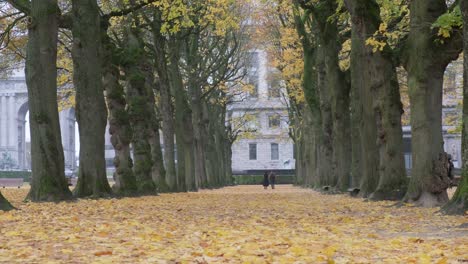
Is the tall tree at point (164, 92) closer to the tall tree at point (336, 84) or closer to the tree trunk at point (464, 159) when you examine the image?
the tall tree at point (336, 84)

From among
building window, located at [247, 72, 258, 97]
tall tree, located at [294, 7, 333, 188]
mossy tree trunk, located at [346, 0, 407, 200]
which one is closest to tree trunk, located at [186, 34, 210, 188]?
building window, located at [247, 72, 258, 97]

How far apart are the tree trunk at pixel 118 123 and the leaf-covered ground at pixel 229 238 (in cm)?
1271

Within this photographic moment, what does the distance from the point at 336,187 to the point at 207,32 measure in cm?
1872

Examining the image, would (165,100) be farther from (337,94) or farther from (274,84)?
(274,84)

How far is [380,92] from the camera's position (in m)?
24.2

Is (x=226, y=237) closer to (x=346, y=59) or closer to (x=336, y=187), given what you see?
(x=336, y=187)

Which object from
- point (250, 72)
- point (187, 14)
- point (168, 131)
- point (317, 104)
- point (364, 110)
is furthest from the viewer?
point (250, 72)

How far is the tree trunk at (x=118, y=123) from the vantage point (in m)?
30.2

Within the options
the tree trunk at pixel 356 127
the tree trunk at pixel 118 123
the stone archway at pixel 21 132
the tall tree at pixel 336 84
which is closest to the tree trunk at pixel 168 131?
the tree trunk at pixel 118 123

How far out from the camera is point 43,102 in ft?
77.1

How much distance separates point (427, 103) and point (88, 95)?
1095 centimetres

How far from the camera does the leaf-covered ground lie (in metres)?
8.85

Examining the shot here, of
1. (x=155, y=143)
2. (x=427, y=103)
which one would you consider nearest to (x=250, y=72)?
(x=155, y=143)

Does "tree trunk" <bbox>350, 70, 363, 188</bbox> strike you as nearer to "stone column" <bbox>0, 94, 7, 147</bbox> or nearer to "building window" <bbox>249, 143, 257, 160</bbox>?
"building window" <bbox>249, 143, 257, 160</bbox>
